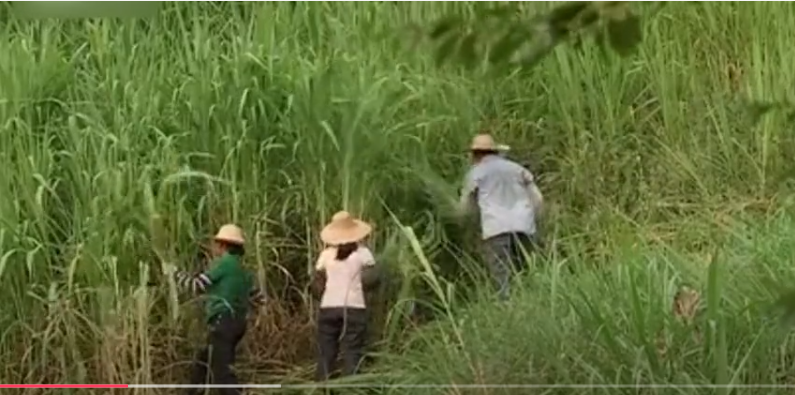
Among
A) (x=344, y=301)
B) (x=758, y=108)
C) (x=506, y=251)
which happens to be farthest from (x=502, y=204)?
(x=758, y=108)

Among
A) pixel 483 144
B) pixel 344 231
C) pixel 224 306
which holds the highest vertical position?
pixel 483 144

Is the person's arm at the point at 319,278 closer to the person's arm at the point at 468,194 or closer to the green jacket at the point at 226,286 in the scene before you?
the green jacket at the point at 226,286

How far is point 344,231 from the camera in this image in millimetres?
4969

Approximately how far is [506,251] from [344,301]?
0.59 meters

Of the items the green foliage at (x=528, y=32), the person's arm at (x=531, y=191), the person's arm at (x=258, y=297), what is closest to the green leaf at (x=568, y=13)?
the green foliage at (x=528, y=32)

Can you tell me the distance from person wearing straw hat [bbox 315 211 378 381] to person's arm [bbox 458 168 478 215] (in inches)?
17.8

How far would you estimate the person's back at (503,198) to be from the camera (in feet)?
16.9

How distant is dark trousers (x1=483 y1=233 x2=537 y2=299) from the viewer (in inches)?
198

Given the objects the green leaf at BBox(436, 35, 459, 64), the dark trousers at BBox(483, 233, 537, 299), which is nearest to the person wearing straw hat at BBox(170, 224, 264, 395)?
the dark trousers at BBox(483, 233, 537, 299)

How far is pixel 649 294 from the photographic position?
4.11 m

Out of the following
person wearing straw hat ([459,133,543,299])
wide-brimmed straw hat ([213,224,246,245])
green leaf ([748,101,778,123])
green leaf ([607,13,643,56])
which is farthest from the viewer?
person wearing straw hat ([459,133,543,299])

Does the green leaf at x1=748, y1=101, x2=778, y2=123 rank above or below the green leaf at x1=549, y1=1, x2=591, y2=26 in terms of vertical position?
below

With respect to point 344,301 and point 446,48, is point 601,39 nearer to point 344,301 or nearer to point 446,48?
point 446,48

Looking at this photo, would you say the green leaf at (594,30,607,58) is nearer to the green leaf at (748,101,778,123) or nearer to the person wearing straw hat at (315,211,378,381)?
the green leaf at (748,101,778,123)
